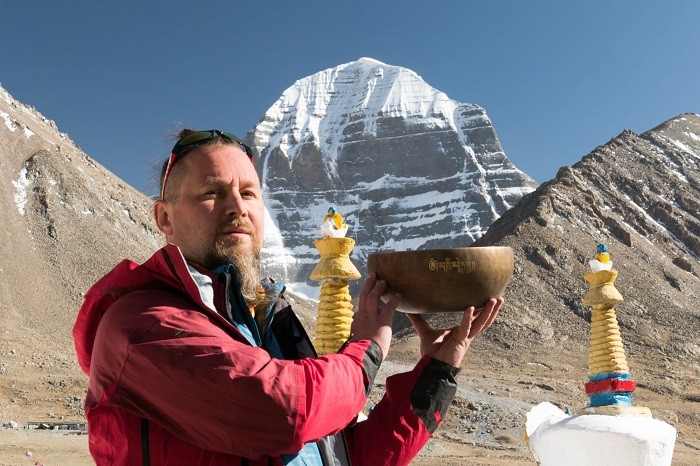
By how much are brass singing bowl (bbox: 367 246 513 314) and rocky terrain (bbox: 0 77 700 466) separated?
50.7ft

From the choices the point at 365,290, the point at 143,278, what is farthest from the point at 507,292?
the point at 143,278

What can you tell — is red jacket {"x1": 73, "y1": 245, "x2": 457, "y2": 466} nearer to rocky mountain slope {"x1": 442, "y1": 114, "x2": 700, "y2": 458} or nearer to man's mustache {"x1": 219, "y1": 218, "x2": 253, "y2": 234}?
man's mustache {"x1": 219, "y1": 218, "x2": 253, "y2": 234}

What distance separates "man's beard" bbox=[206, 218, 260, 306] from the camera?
207 cm

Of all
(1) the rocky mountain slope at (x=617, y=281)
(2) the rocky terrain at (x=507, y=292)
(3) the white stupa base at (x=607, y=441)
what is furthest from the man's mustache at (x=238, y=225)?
(1) the rocky mountain slope at (x=617, y=281)

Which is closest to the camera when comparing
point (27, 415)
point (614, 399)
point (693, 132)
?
point (614, 399)

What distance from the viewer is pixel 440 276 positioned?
7.47ft

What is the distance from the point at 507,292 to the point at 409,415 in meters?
51.3

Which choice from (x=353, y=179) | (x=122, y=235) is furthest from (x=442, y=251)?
(x=353, y=179)

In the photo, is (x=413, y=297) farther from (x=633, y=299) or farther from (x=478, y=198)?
(x=478, y=198)

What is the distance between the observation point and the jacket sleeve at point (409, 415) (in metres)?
2.24

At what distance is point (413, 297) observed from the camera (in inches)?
90.4

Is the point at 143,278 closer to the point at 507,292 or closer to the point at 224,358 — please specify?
the point at 224,358

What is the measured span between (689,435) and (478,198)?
147m

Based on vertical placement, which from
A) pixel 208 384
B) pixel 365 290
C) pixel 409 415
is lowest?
pixel 409 415
